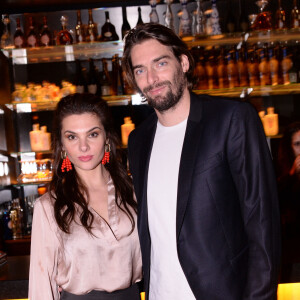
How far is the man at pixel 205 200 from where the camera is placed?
1.33 metres

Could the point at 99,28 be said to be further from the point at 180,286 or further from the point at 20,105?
the point at 180,286

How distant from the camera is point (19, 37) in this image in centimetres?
360

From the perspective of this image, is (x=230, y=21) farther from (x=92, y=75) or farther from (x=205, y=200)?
(x=205, y=200)

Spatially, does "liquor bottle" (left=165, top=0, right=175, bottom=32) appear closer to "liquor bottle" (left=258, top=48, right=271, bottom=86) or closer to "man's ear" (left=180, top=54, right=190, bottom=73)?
"liquor bottle" (left=258, top=48, right=271, bottom=86)

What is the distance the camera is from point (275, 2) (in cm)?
372

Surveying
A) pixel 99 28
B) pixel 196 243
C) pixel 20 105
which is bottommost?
pixel 196 243

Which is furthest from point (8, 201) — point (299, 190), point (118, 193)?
point (299, 190)

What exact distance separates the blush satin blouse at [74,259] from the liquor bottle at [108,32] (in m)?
2.20

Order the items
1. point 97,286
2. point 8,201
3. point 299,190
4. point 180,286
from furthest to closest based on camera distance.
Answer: point 8,201 → point 299,190 → point 97,286 → point 180,286

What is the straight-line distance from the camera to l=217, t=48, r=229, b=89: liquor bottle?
140 inches

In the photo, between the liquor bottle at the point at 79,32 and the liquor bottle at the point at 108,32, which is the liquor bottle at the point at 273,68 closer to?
the liquor bottle at the point at 108,32

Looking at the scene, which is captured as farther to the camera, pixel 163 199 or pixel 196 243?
pixel 163 199

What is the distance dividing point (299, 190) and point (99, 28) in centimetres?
218

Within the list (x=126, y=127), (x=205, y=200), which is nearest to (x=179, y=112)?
(x=205, y=200)
